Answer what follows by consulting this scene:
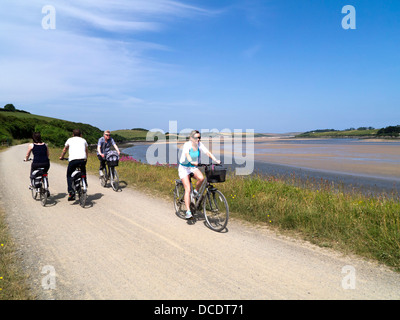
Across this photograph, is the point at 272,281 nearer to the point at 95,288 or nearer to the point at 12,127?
the point at 95,288

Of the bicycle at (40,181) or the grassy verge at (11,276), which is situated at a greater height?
the bicycle at (40,181)

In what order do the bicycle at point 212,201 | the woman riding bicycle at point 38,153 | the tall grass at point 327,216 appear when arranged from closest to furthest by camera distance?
the tall grass at point 327,216 → the bicycle at point 212,201 → the woman riding bicycle at point 38,153

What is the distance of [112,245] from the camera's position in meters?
5.25

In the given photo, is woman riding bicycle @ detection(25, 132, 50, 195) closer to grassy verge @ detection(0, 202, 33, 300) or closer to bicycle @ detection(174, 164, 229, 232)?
grassy verge @ detection(0, 202, 33, 300)

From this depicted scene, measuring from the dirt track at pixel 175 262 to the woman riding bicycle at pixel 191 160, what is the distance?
0.96 meters

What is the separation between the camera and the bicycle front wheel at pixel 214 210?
6242 millimetres

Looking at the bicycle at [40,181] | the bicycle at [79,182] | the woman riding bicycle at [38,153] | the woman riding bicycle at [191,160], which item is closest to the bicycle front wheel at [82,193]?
the bicycle at [79,182]

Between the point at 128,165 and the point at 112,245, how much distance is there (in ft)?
40.4

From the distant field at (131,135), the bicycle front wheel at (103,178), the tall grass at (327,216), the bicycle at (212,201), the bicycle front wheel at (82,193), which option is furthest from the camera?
the distant field at (131,135)

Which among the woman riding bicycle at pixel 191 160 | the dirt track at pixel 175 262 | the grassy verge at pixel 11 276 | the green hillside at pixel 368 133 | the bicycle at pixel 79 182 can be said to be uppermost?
the green hillside at pixel 368 133

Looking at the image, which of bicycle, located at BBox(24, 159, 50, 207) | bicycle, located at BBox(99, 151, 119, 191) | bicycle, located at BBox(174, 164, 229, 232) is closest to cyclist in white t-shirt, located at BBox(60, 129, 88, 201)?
bicycle, located at BBox(24, 159, 50, 207)

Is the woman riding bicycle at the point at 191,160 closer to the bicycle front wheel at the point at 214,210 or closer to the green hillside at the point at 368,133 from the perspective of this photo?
the bicycle front wheel at the point at 214,210

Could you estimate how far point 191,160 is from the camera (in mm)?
6238
